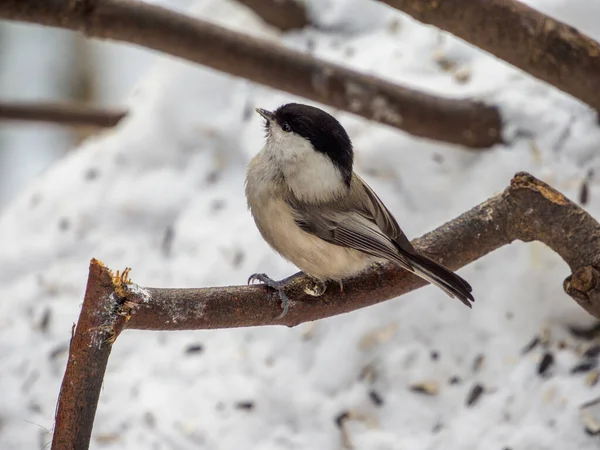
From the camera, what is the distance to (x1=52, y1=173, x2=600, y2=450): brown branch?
3.76ft

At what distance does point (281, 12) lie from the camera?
2.80 m

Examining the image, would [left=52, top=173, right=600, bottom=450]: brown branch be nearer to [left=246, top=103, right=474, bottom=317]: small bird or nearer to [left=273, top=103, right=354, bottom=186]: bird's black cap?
[left=246, top=103, right=474, bottom=317]: small bird

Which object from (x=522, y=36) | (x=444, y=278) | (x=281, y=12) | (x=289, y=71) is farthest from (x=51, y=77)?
(x=444, y=278)

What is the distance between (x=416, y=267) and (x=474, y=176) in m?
0.90

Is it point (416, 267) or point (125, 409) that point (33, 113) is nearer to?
point (125, 409)

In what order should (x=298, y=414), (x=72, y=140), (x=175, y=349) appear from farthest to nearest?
(x=72, y=140) → (x=175, y=349) → (x=298, y=414)

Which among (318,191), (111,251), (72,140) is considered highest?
(72,140)

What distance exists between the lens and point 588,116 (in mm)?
2205

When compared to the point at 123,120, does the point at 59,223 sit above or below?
below

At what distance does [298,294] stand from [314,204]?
0.20 meters

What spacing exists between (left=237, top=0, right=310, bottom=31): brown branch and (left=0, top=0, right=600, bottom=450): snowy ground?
6 cm

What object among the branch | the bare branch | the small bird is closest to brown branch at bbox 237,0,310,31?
the branch

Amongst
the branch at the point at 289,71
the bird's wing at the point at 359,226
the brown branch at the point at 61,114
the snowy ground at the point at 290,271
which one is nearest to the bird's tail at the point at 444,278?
the bird's wing at the point at 359,226

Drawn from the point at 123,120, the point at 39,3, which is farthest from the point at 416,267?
the point at 123,120
